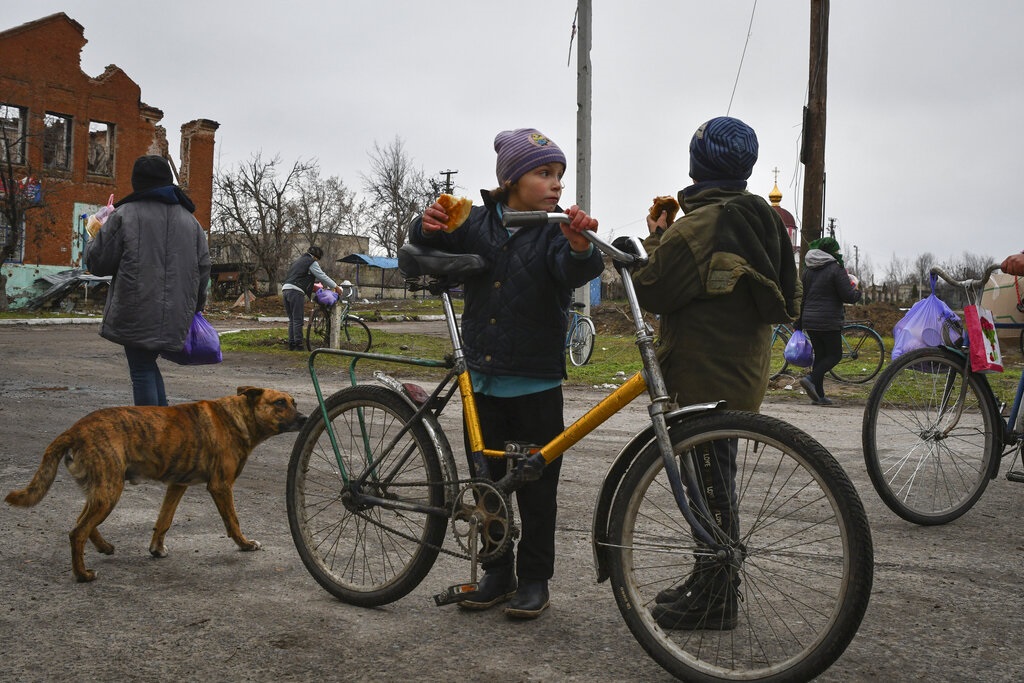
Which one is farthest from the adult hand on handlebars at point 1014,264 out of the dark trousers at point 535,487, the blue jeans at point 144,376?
the blue jeans at point 144,376

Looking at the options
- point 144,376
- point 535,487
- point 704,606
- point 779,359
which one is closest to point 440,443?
point 535,487

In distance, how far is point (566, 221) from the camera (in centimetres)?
291

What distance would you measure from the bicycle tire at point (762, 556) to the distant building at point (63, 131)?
3474 cm

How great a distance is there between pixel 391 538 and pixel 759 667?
1467mm

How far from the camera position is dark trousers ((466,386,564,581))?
3326 millimetres

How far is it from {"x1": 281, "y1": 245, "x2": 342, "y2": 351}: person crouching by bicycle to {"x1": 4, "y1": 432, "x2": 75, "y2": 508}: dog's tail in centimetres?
1247

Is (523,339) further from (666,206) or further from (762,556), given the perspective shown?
(762,556)

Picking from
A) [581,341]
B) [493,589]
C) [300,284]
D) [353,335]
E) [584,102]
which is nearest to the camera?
[493,589]

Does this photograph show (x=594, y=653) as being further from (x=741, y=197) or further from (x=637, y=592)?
(x=741, y=197)

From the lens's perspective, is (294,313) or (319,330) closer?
(294,313)

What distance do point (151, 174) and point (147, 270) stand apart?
57cm

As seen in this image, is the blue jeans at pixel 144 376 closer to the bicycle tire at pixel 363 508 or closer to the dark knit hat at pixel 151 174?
the dark knit hat at pixel 151 174

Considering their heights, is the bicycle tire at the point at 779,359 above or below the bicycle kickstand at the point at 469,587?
above

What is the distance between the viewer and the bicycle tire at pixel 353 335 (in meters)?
17.1
